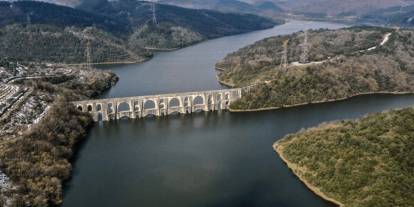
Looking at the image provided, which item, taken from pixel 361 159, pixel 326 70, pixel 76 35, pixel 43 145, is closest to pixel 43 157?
pixel 43 145

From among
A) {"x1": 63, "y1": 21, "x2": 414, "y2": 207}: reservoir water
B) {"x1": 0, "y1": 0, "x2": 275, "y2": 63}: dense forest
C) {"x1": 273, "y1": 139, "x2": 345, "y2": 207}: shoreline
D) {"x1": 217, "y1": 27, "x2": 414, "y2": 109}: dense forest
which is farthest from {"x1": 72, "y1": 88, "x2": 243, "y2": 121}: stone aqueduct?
{"x1": 0, "y1": 0, "x2": 275, "y2": 63}: dense forest

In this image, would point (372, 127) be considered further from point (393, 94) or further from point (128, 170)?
point (393, 94)

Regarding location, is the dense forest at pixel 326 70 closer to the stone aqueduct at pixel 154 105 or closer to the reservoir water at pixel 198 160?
the stone aqueduct at pixel 154 105

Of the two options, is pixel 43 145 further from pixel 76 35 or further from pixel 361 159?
pixel 76 35

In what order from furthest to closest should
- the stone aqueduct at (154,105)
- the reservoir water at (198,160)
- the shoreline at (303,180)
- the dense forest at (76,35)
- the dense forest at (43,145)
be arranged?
the dense forest at (76,35)
the stone aqueduct at (154,105)
the reservoir water at (198,160)
the shoreline at (303,180)
the dense forest at (43,145)

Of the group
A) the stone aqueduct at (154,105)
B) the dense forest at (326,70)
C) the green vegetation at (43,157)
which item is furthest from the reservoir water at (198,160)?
the dense forest at (326,70)
